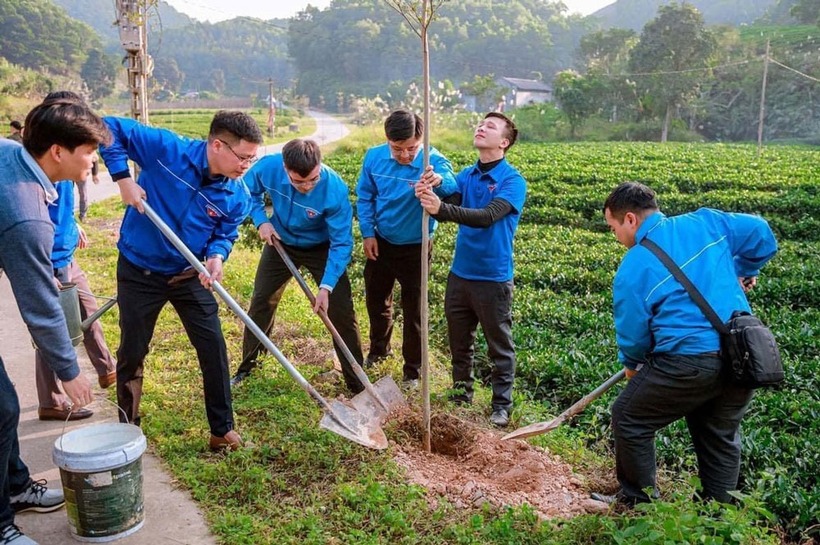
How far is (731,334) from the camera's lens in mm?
2996

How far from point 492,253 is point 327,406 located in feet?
4.64

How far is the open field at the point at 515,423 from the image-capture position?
3.12 meters

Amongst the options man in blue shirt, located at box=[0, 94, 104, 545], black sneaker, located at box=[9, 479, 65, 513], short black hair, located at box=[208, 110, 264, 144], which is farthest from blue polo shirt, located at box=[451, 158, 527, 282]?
black sneaker, located at box=[9, 479, 65, 513]

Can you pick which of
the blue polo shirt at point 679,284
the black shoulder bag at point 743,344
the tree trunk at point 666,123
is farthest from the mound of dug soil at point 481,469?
the tree trunk at point 666,123

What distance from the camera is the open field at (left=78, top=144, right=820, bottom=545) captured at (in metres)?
3.12

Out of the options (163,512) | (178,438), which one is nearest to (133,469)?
(163,512)

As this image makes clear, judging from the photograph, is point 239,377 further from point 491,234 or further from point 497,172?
point 497,172

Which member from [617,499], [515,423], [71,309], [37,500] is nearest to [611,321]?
[515,423]

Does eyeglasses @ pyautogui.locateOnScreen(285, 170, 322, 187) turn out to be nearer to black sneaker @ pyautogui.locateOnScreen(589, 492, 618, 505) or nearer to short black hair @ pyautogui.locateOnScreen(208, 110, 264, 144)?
short black hair @ pyautogui.locateOnScreen(208, 110, 264, 144)

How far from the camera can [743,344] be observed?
9.68 feet

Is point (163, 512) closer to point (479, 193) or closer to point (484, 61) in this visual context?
point (479, 193)

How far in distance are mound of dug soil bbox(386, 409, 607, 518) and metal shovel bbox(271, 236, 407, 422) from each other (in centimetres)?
11

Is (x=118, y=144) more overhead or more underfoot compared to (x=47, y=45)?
more underfoot

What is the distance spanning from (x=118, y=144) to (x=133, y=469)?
1.62m
